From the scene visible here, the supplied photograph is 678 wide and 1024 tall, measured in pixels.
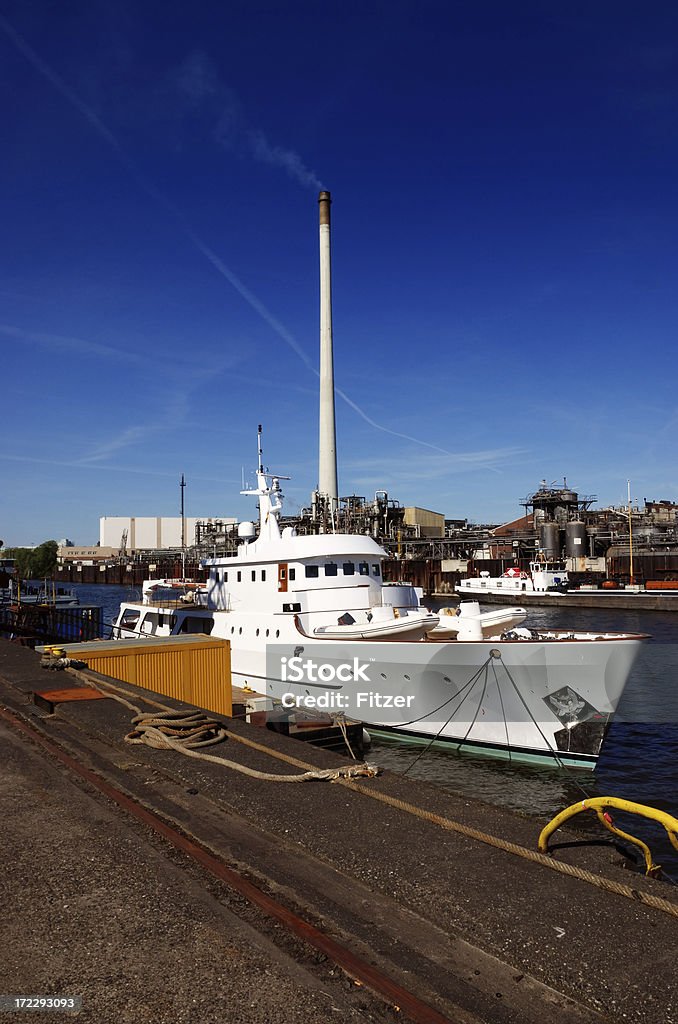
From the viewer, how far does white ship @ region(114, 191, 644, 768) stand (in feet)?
61.3

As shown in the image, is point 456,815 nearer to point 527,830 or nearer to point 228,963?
point 527,830

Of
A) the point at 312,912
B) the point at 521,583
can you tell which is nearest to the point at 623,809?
the point at 312,912

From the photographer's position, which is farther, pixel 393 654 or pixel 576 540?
pixel 576 540

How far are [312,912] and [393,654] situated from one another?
597 inches

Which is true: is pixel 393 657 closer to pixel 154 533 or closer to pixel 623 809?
pixel 623 809

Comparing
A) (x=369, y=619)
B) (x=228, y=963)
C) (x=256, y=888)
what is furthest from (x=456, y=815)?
(x=369, y=619)

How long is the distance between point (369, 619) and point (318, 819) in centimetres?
1602

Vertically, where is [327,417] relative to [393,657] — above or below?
above

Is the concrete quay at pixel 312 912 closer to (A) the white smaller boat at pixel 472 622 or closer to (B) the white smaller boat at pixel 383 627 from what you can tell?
(B) the white smaller boat at pixel 383 627

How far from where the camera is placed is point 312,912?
509 cm

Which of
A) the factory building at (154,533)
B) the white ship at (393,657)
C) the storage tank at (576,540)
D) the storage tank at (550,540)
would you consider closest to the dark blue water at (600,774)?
the white ship at (393,657)

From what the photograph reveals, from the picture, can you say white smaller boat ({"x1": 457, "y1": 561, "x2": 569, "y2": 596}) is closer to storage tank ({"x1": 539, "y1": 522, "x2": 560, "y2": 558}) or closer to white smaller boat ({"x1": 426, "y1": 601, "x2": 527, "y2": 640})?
storage tank ({"x1": 539, "y1": 522, "x2": 560, "y2": 558})

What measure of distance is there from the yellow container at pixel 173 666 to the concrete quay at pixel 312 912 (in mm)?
8344

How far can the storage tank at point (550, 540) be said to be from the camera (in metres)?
94.1
